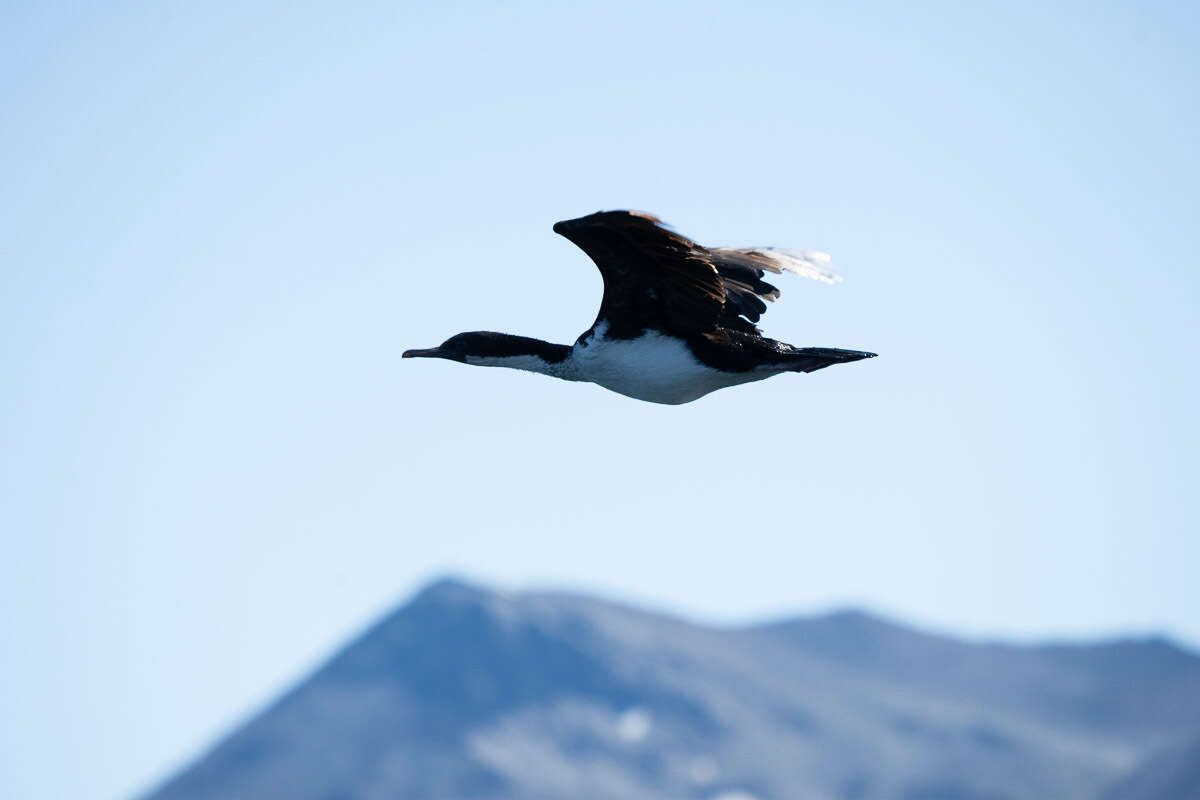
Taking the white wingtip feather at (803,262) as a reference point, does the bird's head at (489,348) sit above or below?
below

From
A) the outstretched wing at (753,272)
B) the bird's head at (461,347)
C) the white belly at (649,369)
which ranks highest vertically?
the outstretched wing at (753,272)

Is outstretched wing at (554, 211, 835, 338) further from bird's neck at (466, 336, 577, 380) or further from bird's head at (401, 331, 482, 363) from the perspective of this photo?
bird's head at (401, 331, 482, 363)

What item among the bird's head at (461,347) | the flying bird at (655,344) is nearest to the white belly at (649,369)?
the flying bird at (655,344)

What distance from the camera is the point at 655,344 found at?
1891 centimetres

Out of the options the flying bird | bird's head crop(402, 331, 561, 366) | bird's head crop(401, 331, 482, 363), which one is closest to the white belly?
the flying bird

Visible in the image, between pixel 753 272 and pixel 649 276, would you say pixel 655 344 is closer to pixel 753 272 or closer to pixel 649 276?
pixel 649 276

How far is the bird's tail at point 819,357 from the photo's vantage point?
19.0 metres

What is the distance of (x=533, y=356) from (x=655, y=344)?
4.86 feet

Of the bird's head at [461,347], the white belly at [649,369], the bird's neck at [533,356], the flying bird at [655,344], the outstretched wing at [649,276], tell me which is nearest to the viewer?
the outstretched wing at [649,276]

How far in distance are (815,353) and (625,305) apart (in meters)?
2.23

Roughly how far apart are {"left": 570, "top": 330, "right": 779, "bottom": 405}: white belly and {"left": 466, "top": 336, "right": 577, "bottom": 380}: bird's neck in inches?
5.1

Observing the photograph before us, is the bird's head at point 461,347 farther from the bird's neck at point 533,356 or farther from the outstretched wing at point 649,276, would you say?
the outstretched wing at point 649,276

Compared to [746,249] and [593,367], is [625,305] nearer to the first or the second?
[593,367]

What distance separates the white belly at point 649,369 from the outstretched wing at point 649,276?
0.55ft
